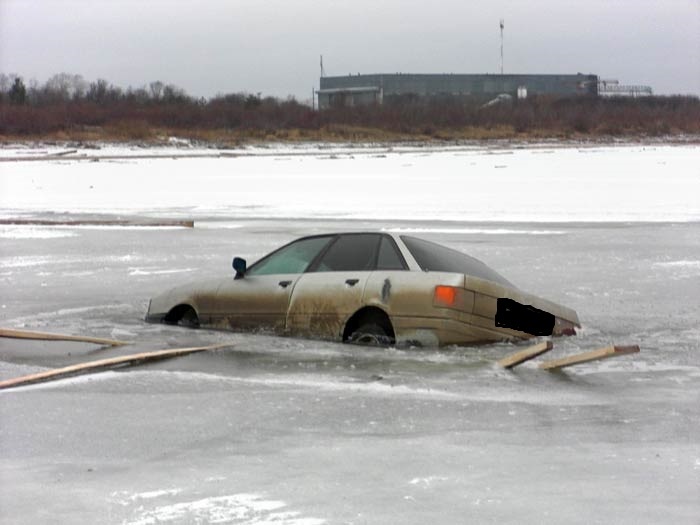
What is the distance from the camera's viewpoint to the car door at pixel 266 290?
35.7ft

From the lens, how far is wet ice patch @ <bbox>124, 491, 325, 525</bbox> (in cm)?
530

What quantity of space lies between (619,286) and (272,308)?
577 cm

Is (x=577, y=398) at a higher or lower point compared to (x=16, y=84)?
lower

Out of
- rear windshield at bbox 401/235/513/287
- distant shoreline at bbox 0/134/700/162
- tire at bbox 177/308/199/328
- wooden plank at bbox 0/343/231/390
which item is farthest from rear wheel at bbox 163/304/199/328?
distant shoreline at bbox 0/134/700/162

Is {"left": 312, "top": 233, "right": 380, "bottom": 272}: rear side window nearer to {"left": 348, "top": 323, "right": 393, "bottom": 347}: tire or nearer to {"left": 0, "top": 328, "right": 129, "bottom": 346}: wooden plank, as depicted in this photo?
{"left": 348, "top": 323, "right": 393, "bottom": 347}: tire

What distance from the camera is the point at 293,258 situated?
11164 millimetres

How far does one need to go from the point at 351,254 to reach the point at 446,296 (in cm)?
123

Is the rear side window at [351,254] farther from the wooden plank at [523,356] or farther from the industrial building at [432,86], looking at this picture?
the industrial building at [432,86]

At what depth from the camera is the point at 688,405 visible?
26.1 ft

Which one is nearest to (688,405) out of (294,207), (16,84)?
(294,207)

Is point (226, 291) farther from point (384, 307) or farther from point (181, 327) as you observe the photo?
point (384, 307)

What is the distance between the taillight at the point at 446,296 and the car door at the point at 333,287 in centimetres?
72

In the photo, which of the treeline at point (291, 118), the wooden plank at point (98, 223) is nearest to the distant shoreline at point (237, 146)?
the treeline at point (291, 118)

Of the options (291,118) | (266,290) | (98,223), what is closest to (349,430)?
(266,290)
